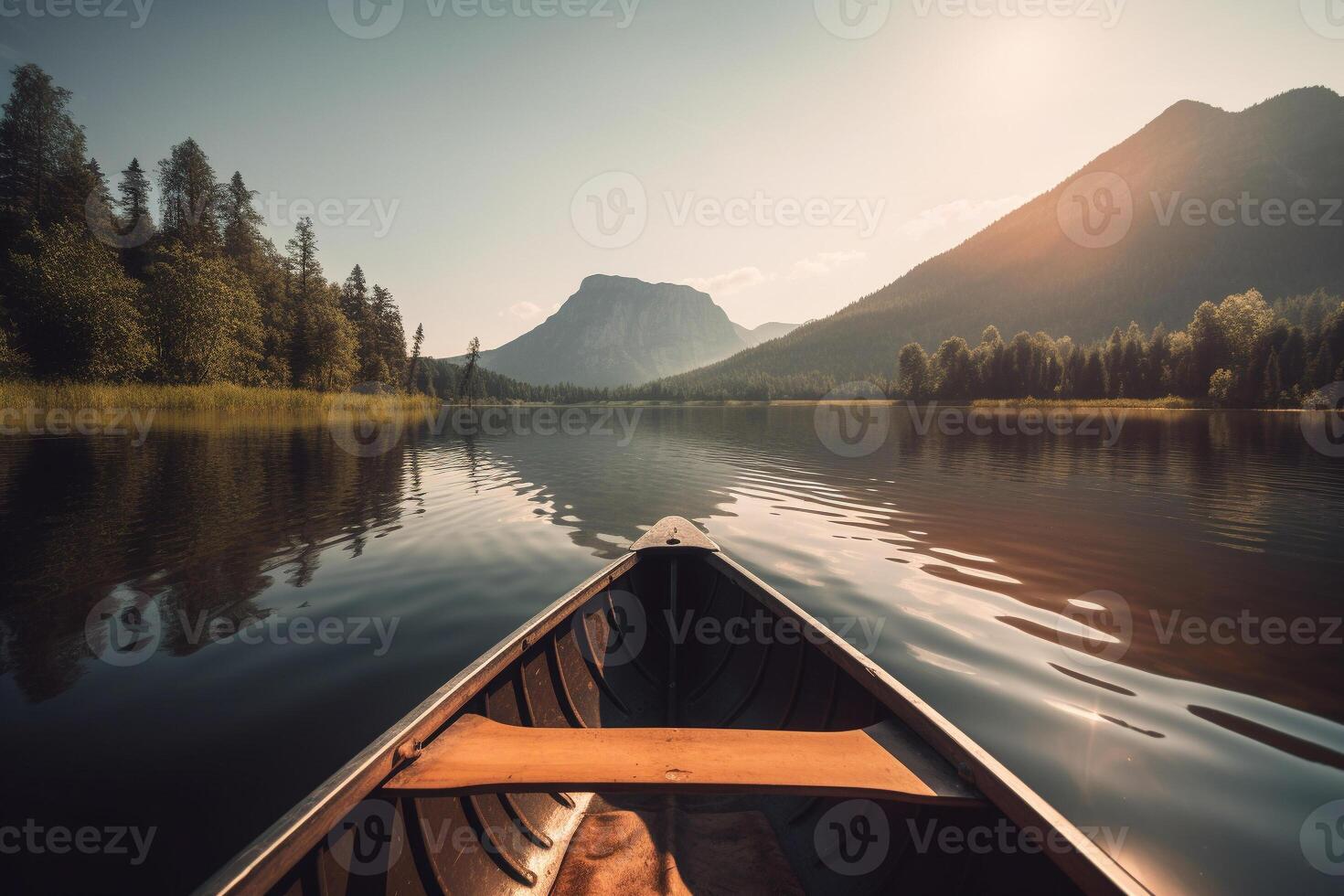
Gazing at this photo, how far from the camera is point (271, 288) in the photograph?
59531 millimetres

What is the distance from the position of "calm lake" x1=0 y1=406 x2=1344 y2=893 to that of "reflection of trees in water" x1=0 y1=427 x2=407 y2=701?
7 cm

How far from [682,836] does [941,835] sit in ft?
6.18

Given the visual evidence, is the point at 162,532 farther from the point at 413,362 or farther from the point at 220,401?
the point at 413,362

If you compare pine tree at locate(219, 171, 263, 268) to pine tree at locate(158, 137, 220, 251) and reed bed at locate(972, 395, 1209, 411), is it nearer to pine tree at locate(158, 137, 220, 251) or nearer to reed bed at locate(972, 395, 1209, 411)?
pine tree at locate(158, 137, 220, 251)

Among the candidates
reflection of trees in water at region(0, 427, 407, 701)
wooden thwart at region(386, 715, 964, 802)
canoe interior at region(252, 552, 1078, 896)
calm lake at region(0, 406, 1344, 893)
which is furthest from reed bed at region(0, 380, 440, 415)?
wooden thwart at region(386, 715, 964, 802)

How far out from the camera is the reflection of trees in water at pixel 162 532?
6.64 metres

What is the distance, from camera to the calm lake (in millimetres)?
3849

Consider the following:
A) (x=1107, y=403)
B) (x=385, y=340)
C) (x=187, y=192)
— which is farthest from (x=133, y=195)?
(x=1107, y=403)

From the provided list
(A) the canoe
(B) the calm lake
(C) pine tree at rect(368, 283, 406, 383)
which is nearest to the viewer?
(A) the canoe

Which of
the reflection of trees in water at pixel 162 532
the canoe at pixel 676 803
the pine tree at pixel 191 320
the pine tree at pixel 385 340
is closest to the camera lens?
the canoe at pixel 676 803

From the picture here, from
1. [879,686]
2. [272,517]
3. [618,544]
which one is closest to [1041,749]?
[879,686]

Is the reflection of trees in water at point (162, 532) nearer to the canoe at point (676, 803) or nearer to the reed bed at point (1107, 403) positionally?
the canoe at point (676, 803)

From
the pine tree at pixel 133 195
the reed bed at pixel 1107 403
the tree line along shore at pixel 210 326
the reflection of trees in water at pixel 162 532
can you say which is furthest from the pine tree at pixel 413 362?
the reed bed at pixel 1107 403

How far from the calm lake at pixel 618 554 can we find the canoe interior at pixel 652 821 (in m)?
1.68
